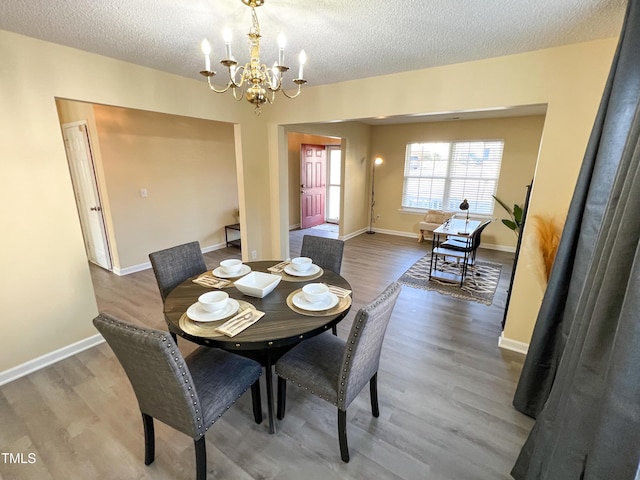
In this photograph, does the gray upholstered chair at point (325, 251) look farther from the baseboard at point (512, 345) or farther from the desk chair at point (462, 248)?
the desk chair at point (462, 248)

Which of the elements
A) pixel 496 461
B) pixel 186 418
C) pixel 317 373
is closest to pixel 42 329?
pixel 186 418

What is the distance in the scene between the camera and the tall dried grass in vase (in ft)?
7.35

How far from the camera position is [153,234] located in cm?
445

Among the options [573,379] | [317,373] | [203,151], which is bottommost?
[317,373]

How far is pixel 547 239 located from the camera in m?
2.26

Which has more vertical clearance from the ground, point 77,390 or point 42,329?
point 42,329

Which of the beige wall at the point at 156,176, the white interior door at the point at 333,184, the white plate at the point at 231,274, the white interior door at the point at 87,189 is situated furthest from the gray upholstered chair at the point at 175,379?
the white interior door at the point at 333,184

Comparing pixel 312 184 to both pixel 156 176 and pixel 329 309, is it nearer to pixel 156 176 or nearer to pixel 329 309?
pixel 156 176

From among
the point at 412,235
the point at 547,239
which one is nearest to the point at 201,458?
the point at 547,239

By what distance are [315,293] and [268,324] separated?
14.2 inches

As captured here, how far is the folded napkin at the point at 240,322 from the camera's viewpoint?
152cm

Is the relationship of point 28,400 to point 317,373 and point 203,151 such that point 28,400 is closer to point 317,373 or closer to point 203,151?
point 317,373

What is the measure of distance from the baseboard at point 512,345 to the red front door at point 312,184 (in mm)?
5245

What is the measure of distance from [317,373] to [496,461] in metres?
1.09
